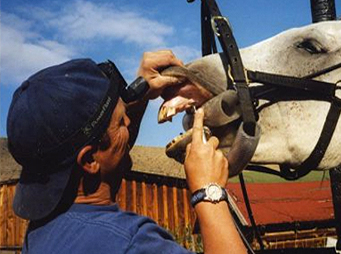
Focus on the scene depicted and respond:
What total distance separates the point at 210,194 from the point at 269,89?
1.26 metres

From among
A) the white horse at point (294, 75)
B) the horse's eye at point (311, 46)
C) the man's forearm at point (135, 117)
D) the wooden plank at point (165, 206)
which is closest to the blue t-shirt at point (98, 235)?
the man's forearm at point (135, 117)

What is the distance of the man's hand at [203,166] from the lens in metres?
1.64

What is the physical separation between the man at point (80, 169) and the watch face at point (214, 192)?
0.03 ft

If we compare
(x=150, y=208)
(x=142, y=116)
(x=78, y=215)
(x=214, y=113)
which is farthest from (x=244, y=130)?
(x=150, y=208)

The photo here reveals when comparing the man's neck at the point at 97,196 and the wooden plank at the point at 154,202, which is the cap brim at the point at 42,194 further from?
the wooden plank at the point at 154,202

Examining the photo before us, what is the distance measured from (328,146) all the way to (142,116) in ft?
4.00

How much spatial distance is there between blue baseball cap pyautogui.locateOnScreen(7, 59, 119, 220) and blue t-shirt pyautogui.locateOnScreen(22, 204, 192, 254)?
78 mm

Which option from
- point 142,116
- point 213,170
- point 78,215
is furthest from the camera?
point 142,116

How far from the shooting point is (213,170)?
1.65m

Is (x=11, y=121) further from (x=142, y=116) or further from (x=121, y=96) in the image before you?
(x=142, y=116)

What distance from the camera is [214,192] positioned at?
159cm

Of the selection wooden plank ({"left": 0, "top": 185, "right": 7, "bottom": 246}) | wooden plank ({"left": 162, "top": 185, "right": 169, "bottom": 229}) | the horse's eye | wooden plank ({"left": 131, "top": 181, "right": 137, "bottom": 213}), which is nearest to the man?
the horse's eye

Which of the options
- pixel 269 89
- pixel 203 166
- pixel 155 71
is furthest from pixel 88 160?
pixel 269 89

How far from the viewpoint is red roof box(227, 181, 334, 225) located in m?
8.84
